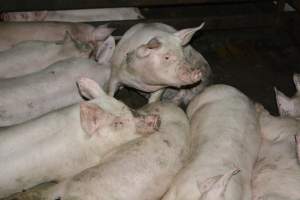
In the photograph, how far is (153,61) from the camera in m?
3.25

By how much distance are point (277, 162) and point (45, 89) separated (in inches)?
67.4

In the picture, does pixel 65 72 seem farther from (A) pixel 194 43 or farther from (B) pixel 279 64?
(B) pixel 279 64

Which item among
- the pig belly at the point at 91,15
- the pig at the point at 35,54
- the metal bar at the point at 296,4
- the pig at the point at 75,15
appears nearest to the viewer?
the pig at the point at 35,54

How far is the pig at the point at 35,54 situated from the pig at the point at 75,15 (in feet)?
2.44

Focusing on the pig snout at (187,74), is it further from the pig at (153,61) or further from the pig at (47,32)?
the pig at (47,32)

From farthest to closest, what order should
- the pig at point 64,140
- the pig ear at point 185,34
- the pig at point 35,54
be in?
the pig at point 35,54
the pig ear at point 185,34
the pig at point 64,140

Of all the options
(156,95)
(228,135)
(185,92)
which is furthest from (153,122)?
(185,92)

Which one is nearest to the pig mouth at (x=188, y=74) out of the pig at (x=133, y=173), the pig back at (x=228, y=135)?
the pig back at (x=228, y=135)

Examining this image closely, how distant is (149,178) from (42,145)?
2.18 ft

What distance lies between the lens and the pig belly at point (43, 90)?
320 cm

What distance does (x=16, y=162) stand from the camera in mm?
2668

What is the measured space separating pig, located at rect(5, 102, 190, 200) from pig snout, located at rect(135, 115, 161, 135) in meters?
0.04

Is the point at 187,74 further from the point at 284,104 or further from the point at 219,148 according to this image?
the point at 284,104

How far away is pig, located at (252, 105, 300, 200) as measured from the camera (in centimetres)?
281
